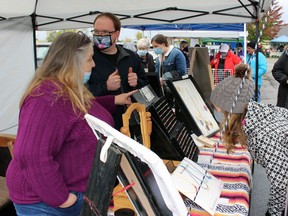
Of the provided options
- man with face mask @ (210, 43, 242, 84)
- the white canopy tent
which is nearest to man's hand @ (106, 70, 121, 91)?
the white canopy tent

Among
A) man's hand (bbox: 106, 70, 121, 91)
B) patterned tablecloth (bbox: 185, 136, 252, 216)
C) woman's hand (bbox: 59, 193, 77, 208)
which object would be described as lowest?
patterned tablecloth (bbox: 185, 136, 252, 216)

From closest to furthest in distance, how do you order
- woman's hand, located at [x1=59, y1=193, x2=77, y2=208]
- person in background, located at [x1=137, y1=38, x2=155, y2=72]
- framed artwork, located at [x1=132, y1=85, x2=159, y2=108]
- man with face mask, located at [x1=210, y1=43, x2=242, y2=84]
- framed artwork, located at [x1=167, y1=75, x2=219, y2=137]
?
1. woman's hand, located at [x1=59, y1=193, x2=77, y2=208]
2. framed artwork, located at [x1=132, y1=85, x2=159, y2=108]
3. framed artwork, located at [x1=167, y1=75, x2=219, y2=137]
4. man with face mask, located at [x1=210, y1=43, x2=242, y2=84]
5. person in background, located at [x1=137, y1=38, x2=155, y2=72]

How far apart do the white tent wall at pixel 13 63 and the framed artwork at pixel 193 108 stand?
182cm

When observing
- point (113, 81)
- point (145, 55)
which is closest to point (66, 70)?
point (113, 81)

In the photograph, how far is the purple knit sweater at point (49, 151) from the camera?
1.03m

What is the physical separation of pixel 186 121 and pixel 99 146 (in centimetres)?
129

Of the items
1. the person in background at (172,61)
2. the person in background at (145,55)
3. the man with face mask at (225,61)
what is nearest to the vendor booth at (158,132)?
the person in background at (172,61)

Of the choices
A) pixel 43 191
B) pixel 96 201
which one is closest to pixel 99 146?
pixel 96 201

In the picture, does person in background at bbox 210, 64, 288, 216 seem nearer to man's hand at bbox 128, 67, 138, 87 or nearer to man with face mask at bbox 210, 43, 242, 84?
man's hand at bbox 128, 67, 138, 87

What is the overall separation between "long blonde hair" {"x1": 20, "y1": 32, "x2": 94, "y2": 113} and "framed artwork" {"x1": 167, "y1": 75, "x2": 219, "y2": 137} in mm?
912

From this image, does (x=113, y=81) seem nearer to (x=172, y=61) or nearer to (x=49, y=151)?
(x=49, y=151)

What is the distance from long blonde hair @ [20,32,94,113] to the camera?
1.11 metres

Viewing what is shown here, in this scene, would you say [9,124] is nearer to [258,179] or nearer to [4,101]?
[4,101]

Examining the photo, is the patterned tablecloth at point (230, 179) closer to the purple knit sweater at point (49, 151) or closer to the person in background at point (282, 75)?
the purple knit sweater at point (49, 151)
